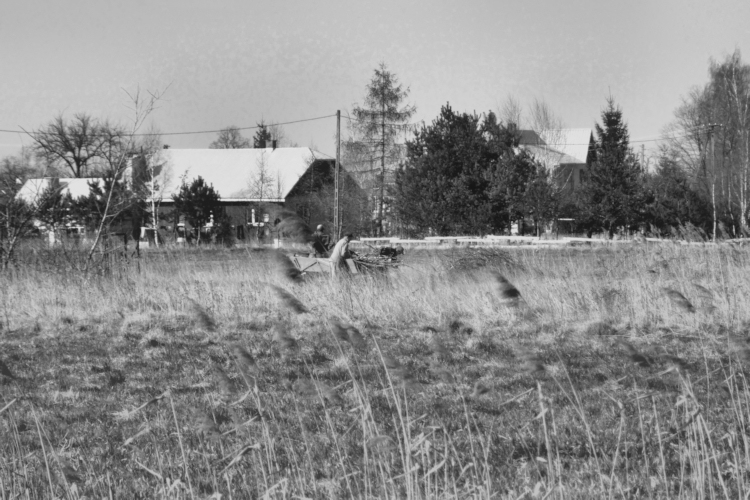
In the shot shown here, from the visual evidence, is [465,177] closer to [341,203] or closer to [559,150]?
[341,203]

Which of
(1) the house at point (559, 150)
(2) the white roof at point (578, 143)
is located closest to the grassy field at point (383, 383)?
(1) the house at point (559, 150)

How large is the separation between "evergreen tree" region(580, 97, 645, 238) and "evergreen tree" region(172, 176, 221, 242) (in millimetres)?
18689

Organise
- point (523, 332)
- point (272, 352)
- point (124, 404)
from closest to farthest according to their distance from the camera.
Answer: point (124, 404)
point (272, 352)
point (523, 332)

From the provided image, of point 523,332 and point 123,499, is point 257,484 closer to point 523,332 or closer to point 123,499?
point 123,499

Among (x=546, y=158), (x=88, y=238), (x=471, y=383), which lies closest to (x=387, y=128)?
(x=546, y=158)

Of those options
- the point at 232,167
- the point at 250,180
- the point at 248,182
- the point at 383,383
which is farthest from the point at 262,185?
the point at 383,383

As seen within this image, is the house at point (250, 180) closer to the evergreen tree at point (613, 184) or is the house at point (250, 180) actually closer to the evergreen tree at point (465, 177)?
the evergreen tree at point (465, 177)

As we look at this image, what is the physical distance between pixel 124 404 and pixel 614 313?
5874 millimetres

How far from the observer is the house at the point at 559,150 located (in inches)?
1761

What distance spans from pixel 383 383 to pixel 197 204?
3492cm

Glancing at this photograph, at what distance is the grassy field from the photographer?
3395 mm

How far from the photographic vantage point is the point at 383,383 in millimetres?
5828

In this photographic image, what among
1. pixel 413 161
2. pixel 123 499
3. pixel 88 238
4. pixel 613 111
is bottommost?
pixel 123 499

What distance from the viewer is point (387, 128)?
146 ft
